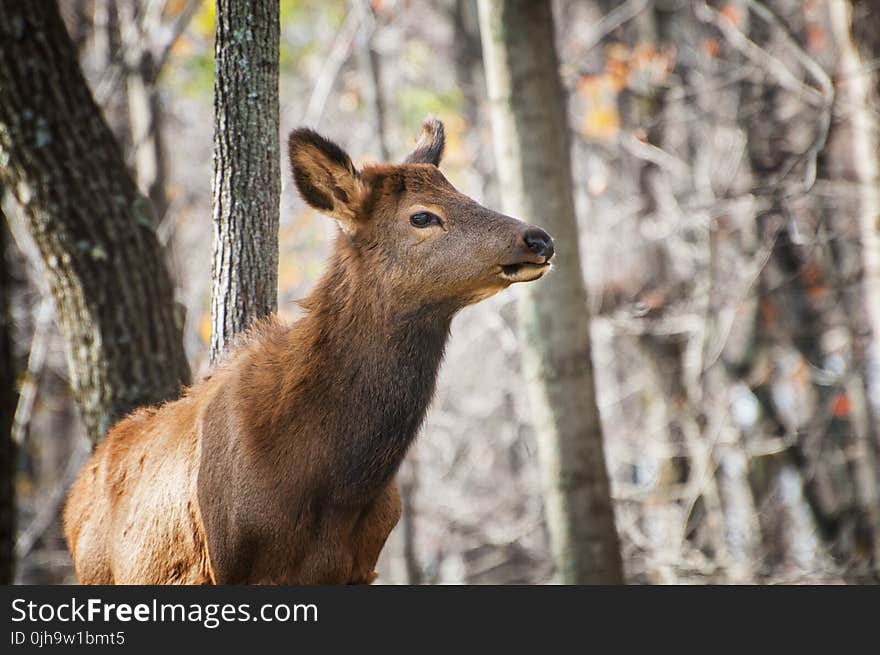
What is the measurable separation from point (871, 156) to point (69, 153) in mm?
7135

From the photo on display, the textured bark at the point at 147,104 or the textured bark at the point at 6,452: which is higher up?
the textured bark at the point at 147,104

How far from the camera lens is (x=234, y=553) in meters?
4.29

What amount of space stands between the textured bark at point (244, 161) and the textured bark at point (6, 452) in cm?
289

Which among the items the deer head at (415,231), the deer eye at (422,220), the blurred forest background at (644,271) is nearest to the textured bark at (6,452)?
the blurred forest background at (644,271)

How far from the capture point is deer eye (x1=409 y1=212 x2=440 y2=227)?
15.7 feet

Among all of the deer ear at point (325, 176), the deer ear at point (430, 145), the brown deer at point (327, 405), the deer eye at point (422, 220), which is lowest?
the brown deer at point (327, 405)

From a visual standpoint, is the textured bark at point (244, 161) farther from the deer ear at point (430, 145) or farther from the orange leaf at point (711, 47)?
the orange leaf at point (711, 47)

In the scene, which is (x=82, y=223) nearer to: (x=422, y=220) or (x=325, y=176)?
(x=325, y=176)

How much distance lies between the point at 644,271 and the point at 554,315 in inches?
293

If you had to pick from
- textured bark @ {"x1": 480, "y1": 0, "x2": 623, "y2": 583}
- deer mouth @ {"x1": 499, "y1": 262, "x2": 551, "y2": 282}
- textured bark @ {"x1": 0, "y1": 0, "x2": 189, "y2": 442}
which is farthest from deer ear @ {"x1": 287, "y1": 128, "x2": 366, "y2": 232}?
textured bark @ {"x1": 480, "y1": 0, "x2": 623, "y2": 583}

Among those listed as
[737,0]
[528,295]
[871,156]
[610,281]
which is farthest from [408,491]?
[737,0]

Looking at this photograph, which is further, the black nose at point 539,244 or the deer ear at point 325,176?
the deer ear at point 325,176

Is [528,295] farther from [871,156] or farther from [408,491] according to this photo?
[408,491]

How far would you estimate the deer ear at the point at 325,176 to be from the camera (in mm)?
4719
